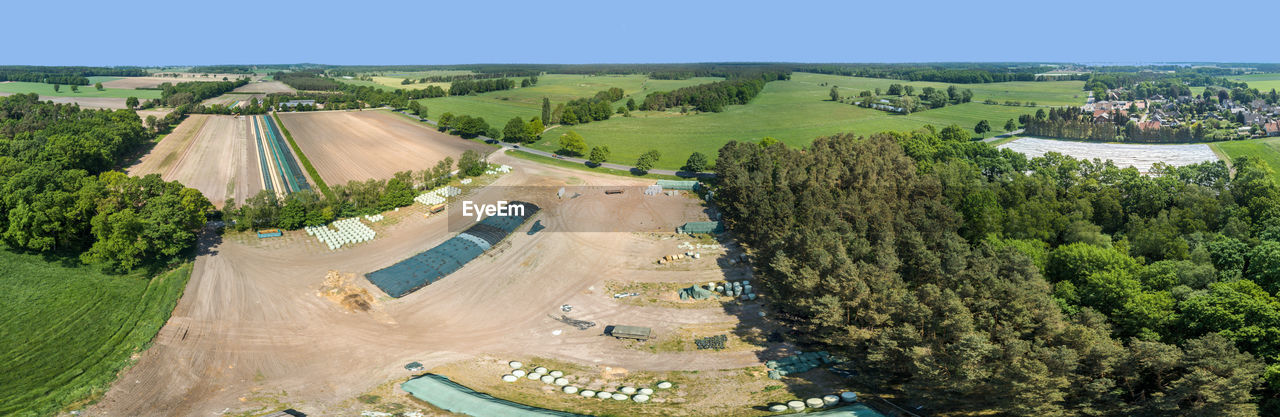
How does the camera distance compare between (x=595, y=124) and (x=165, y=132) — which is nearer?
(x=165, y=132)

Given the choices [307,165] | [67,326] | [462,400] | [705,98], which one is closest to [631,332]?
[462,400]

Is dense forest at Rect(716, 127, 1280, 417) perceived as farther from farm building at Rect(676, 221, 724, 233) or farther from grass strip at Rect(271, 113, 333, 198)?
grass strip at Rect(271, 113, 333, 198)

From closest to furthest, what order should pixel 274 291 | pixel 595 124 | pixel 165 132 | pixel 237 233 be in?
pixel 274 291, pixel 237 233, pixel 165 132, pixel 595 124

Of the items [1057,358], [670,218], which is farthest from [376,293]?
[1057,358]

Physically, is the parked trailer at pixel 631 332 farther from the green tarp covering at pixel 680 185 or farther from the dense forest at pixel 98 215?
the dense forest at pixel 98 215

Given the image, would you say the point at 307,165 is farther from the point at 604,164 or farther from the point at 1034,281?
the point at 1034,281

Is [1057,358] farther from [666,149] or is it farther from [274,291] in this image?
[666,149]
